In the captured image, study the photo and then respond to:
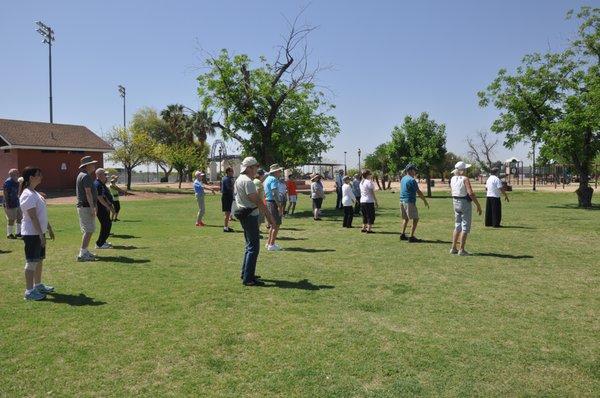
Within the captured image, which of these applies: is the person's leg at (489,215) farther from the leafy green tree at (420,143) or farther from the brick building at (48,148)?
the brick building at (48,148)

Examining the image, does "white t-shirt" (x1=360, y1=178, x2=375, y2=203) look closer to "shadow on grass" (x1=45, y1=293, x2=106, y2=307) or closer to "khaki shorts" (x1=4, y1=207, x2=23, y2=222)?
"shadow on grass" (x1=45, y1=293, x2=106, y2=307)

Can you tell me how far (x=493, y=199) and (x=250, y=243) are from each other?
376 inches

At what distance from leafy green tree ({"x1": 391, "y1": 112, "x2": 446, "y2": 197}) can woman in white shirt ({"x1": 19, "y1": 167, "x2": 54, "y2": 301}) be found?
29.4 metres

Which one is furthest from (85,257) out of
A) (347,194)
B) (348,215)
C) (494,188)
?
(494,188)

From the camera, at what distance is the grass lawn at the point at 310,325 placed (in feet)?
12.9

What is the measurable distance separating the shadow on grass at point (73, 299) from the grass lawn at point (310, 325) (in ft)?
0.05

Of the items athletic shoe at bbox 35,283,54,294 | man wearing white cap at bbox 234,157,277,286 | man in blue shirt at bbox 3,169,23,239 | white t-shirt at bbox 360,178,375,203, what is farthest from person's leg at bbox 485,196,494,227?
man in blue shirt at bbox 3,169,23,239

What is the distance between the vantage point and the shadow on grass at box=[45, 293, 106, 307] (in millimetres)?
6167

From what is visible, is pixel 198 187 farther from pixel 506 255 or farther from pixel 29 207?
pixel 506 255

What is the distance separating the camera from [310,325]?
5.25 m

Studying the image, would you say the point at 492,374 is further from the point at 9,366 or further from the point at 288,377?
the point at 9,366

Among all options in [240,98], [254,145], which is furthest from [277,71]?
[254,145]

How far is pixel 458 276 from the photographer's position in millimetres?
7531

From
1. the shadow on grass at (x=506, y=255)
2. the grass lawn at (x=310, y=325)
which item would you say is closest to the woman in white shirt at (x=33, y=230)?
the grass lawn at (x=310, y=325)
